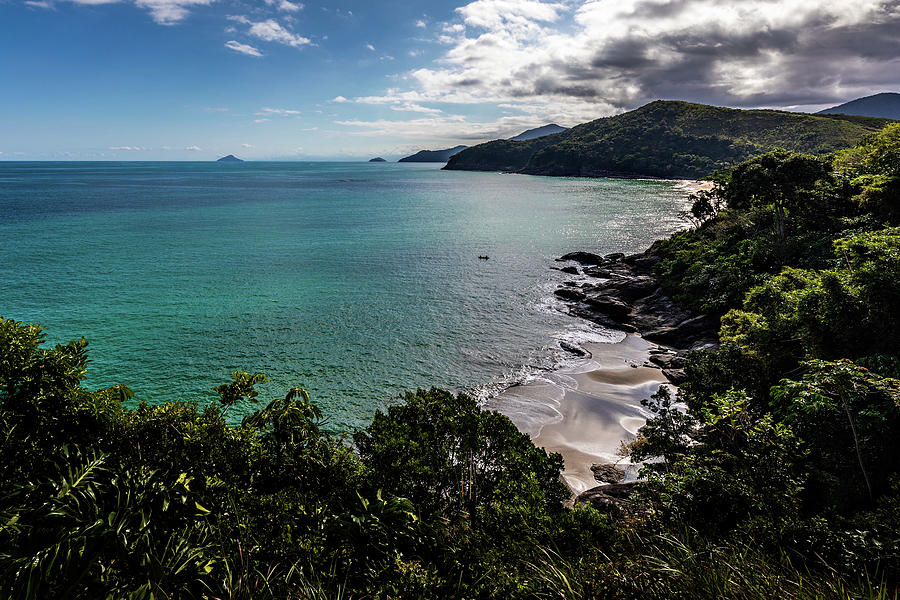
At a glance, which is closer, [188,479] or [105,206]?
[188,479]

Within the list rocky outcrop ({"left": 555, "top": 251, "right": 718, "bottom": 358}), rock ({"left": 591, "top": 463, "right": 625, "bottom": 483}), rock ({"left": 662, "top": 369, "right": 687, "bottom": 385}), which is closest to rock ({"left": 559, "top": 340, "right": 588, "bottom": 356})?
rocky outcrop ({"left": 555, "top": 251, "right": 718, "bottom": 358})

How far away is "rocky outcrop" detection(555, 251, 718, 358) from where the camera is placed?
2831 cm

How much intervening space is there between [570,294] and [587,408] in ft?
60.1

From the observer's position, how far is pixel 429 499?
9.41 meters

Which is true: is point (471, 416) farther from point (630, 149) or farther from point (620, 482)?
point (630, 149)

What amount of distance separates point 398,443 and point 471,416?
221 cm

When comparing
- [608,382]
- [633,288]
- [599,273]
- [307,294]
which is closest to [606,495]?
[608,382]

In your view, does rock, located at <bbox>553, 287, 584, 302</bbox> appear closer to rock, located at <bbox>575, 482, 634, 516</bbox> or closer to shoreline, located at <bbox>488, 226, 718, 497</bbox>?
shoreline, located at <bbox>488, 226, 718, 497</bbox>

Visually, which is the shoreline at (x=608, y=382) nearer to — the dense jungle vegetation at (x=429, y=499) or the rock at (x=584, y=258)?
the dense jungle vegetation at (x=429, y=499)

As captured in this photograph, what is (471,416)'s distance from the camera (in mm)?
11055

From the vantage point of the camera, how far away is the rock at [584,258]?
50062 millimetres

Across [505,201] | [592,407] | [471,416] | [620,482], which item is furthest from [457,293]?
[505,201]

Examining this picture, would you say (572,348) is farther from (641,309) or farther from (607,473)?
(607,473)

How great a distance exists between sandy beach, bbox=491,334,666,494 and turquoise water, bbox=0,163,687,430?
2190 mm
